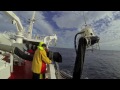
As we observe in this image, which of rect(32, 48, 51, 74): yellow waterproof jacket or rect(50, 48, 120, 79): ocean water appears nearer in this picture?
rect(32, 48, 51, 74): yellow waterproof jacket

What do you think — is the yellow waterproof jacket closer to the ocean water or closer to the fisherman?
the fisherman

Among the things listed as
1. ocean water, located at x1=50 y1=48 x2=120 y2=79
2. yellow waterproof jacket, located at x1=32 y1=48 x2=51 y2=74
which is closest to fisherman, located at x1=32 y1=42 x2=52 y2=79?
yellow waterproof jacket, located at x1=32 y1=48 x2=51 y2=74

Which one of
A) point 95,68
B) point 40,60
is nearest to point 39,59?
point 40,60

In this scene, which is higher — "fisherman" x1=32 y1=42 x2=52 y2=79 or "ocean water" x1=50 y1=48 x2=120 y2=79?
"fisherman" x1=32 y1=42 x2=52 y2=79

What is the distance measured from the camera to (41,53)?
16.7ft

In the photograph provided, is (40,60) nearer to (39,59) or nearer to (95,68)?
(39,59)

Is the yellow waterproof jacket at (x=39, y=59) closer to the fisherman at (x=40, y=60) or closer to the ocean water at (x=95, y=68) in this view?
the fisherman at (x=40, y=60)

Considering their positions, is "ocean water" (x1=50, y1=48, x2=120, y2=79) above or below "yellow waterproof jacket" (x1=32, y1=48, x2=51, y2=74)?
below

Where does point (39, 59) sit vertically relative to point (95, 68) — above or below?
above
